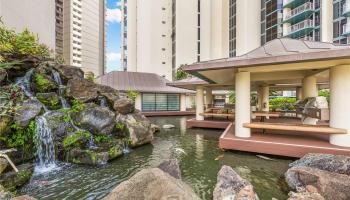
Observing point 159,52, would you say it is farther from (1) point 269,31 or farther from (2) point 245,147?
(2) point 245,147

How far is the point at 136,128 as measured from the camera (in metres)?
9.71

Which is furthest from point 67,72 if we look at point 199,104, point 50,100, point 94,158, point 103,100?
point 199,104

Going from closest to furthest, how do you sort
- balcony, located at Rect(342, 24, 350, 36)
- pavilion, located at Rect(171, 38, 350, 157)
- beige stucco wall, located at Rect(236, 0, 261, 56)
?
pavilion, located at Rect(171, 38, 350, 157) < balcony, located at Rect(342, 24, 350, 36) < beige stucco wall, located at Rect(236, 0, 261, 56)

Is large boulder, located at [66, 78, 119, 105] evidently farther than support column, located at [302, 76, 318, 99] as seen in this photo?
No

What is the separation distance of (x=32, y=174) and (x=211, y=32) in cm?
3808

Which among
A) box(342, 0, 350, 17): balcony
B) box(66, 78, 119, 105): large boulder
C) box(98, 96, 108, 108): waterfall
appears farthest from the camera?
box(342, 0, 350, 17): balcony

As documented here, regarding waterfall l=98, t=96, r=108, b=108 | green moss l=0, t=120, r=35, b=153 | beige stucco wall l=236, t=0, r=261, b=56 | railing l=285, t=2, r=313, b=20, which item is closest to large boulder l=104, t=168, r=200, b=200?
green moss l=0, t=120, r=35, b=153

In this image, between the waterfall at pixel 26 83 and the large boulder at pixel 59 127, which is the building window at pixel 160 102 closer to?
the waterfall at pixel 26 83

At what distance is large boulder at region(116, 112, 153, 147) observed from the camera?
935cm

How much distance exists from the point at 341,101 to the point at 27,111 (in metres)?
11.1

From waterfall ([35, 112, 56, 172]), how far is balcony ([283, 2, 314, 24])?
2936 centimetres

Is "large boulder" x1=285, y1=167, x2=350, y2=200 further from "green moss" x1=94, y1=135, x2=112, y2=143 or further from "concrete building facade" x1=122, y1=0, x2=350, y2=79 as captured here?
"concrete building facade" x1=122, y1=0, x2=350, y2=79

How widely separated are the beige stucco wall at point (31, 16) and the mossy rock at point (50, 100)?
378 cm

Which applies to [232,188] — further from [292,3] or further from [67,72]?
[292,3]
